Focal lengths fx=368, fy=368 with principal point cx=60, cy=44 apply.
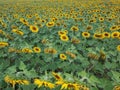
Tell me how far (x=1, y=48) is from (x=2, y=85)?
1.99 meters

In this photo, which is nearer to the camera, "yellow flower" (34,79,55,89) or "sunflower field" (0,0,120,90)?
"yellow flower" (34,79,55,89)

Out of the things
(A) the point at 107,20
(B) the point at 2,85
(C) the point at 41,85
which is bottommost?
(A) the point at 107,20

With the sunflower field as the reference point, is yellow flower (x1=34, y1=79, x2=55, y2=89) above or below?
above

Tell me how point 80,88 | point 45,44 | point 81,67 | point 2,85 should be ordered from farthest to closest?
point 45,44, point 81,67, point 2,85, point 80,88

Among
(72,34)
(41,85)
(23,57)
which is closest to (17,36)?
(72,34)

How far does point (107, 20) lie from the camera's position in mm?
8773

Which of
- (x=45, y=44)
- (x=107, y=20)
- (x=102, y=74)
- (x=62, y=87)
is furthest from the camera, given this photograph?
(x=107, y=20)

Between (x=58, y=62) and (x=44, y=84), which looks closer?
(x=44, y=84)

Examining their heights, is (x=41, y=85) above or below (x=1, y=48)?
above

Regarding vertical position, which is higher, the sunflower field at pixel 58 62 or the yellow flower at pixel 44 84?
the yellow flower at pixel 44 84

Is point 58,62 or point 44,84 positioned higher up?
point 44,84

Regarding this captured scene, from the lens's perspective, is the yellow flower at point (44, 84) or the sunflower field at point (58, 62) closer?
the yellow flower at point (44, 84)

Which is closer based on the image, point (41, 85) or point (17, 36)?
point (41, 85)

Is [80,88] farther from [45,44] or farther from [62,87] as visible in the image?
[45,44]
